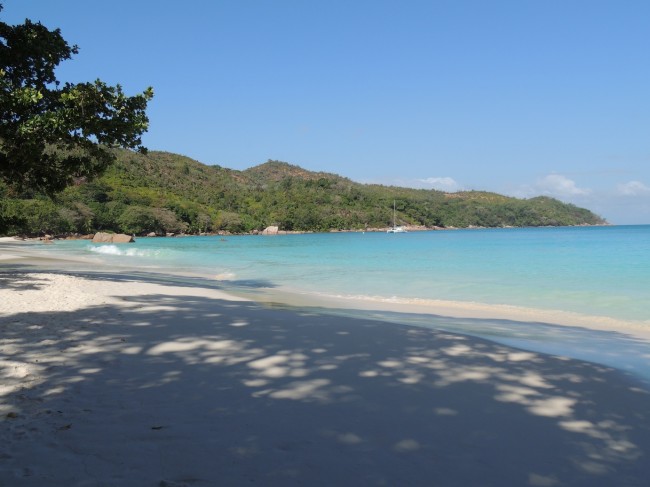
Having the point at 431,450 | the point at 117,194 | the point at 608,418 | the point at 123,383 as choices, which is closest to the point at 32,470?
the point at 123,383

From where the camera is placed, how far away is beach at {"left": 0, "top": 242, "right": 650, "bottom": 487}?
8.87 feet

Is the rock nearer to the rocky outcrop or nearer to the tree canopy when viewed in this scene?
the rocky outcrop

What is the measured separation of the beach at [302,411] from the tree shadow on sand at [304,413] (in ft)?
0.05

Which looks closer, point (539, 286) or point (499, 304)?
point (499, 304)

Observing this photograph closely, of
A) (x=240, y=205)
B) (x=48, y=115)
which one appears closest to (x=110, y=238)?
(x=48, y=115)

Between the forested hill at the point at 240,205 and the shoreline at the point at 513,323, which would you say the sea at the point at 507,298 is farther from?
the forested hill at the point at 240,205

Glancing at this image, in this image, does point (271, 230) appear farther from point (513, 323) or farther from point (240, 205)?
point (513, 323)

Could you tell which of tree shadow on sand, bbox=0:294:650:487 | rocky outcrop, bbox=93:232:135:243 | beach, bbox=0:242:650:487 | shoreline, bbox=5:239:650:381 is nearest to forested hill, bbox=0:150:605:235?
rocky outcrop, bbox=93:232:135:243

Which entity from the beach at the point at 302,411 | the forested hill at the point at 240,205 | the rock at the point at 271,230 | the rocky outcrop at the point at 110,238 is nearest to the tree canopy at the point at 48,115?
the beach at the point at 302,411

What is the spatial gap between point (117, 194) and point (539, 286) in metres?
84.2

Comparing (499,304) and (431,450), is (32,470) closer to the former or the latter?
(431,450)

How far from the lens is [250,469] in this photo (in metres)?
2.69

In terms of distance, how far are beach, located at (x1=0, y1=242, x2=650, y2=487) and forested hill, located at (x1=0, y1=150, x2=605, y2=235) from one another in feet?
172

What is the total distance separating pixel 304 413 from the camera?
139 inches
